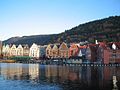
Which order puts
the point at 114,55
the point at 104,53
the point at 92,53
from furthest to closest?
the point at 92,53 → the point at 114,55 → the point at 104,53

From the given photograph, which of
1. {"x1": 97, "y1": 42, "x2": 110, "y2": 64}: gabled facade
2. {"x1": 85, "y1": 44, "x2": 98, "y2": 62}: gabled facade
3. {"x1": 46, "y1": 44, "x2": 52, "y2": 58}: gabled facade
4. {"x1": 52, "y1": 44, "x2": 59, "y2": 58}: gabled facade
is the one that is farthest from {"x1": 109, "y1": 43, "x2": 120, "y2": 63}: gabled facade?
{"x1": 46, "y1": 44, "x2": 52, "y2": 58}: gabled facade

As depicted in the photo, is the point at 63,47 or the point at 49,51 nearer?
the point at 63,47

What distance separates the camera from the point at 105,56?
123 meters

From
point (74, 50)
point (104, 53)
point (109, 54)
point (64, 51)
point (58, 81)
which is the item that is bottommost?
point (58, 81)

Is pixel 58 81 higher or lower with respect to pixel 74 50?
lower

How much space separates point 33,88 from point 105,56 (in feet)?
273

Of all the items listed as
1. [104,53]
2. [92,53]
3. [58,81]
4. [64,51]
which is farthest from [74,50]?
[58,81]

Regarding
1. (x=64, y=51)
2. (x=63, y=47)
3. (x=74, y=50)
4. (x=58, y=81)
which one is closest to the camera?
(x=58, y=81)

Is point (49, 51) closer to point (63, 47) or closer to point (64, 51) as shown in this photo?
point (63, 47)

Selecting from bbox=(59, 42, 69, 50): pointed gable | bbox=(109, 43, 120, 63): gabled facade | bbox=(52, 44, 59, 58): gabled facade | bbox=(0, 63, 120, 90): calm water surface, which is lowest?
bbox=(0, 63, 120, 90): calm water surface

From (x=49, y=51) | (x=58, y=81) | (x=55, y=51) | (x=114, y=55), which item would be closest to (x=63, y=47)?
(x=55, y=51)

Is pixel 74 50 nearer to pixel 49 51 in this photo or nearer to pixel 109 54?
pixel 49 51

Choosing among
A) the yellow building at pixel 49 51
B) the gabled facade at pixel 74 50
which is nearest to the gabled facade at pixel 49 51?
the yellow building at pixel 49 51

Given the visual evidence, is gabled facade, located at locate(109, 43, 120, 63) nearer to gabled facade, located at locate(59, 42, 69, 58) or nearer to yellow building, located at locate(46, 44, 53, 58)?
gabled facade, located at locate(59, 42, 69, 58)
